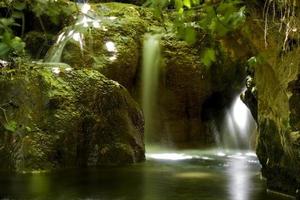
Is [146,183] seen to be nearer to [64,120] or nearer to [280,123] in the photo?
[280,123]

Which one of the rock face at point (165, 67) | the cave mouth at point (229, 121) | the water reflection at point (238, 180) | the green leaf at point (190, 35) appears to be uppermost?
the rock face at point (165, 67)

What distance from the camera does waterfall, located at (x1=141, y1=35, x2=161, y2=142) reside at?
15758mm

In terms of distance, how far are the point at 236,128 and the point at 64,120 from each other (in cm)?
806

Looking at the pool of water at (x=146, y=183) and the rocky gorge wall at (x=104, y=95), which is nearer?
the pool of water at (x=146, y=183)

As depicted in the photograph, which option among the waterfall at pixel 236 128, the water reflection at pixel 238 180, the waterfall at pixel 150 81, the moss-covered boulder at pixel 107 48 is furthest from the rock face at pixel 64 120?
the waterfall at pixel 236 128

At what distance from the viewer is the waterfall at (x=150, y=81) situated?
15.8 m

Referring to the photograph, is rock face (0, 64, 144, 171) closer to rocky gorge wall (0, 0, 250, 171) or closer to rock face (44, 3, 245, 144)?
rocky gorge wall (0, 0, 250, 171)

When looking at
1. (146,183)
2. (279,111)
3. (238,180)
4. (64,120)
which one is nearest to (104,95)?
(64,120)

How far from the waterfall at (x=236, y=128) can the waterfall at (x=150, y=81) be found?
2486mm

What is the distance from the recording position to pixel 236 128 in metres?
16.9

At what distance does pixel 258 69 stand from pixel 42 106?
5.16 meters

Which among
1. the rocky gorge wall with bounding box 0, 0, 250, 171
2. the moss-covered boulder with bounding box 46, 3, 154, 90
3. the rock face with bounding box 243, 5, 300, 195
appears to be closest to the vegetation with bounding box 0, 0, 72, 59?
the rocky gorge wall with bounding box 0, 0, 250, 171

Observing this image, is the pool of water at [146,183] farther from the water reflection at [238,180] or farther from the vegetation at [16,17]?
the vegetation at [16,17]

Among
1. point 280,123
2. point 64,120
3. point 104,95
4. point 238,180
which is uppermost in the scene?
point 104,95
